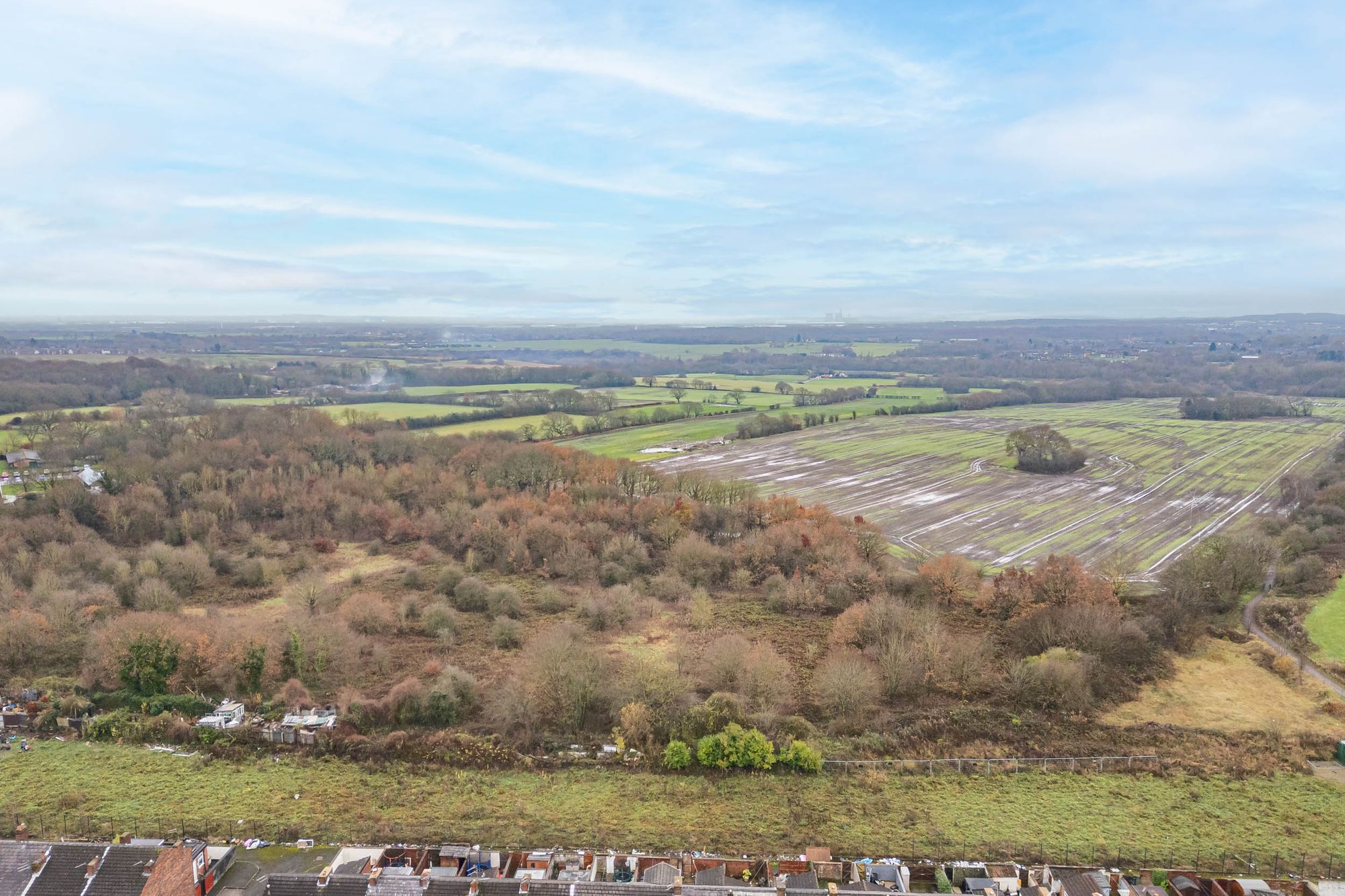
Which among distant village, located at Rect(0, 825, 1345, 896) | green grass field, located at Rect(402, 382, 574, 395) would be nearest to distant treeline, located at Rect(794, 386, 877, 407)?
green grass field, located at Rect(402, 382, 574, 395)

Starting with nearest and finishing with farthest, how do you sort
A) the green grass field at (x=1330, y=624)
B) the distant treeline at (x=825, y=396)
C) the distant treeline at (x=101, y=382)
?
the green grass field at (x=1330, y=624) → the distant treeline at (x=101, y=382) → the distant treeline at (x=825, y=396)

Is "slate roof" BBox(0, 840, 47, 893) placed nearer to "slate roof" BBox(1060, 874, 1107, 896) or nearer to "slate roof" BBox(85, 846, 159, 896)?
"slate roof" BBox(85, 846, 159, 896)

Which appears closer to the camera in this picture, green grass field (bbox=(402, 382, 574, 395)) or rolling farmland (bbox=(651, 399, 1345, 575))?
rolling farmland (bbox=(651, 399, 1345, 575))

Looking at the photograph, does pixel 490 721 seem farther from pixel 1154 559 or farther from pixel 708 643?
pixel 1154 559

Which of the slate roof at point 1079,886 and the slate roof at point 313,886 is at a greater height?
the slate roof at point 313,886

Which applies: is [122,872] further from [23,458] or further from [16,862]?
[23,458]

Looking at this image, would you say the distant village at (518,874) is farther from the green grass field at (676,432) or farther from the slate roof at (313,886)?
the green grass field at (676,432)

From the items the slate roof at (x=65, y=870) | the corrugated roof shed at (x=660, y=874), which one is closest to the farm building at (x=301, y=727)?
the slate roof at (x=65, y=870)

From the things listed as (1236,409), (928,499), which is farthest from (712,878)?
(1236,409)
